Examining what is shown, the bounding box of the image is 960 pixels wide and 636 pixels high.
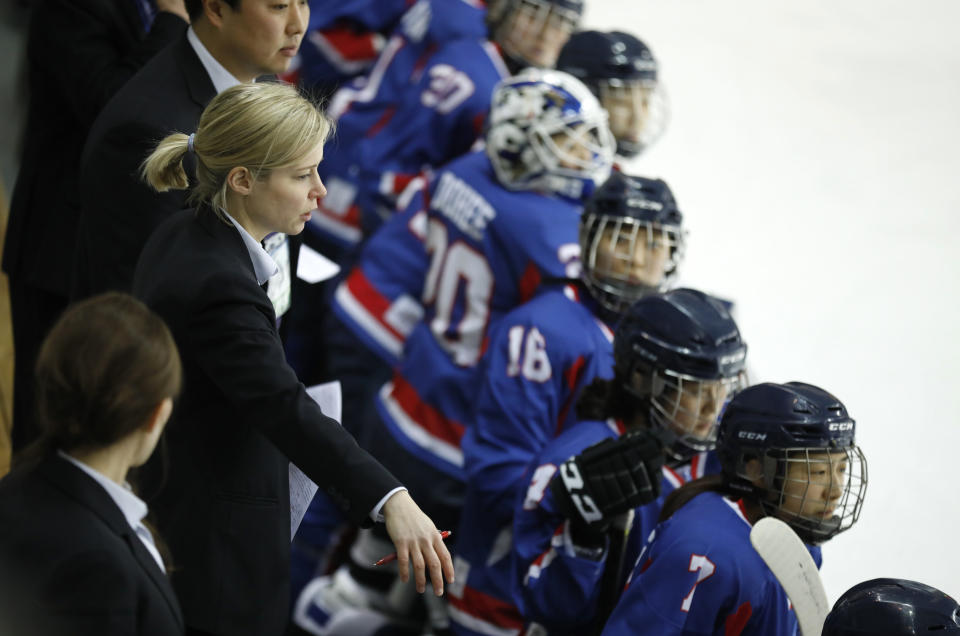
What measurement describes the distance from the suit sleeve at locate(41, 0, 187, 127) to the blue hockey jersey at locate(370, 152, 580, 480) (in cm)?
89

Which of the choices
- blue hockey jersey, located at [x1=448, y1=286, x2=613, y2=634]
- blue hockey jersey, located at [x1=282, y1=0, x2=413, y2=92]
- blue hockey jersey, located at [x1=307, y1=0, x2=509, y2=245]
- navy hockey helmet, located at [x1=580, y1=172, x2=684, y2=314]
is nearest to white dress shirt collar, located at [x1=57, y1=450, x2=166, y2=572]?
blue hockey jersey, located at [x1=448, y1=286, x2=613, y2=634]

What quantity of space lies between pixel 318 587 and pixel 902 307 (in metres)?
1.87

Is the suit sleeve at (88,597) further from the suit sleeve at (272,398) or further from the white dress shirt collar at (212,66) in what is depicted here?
the white dress shirt collar at (212,66)

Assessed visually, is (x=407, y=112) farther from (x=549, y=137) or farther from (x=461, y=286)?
(x=549, y=137)

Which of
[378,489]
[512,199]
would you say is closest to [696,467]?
[512,199]

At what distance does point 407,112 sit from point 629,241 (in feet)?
4.56

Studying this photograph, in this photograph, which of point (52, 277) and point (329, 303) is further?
point (329, 303)

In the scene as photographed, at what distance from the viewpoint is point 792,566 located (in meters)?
1.65

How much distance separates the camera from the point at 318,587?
321cm

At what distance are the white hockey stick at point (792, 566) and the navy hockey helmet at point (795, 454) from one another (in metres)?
0.10

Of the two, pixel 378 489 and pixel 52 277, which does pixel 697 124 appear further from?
pixel 378 489

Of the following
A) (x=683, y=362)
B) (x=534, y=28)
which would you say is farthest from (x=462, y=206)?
(x=683, y=362)

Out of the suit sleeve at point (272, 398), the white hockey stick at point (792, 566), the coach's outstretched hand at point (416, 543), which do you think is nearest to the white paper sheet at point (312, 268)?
the suit sleeve at point (272, 398)

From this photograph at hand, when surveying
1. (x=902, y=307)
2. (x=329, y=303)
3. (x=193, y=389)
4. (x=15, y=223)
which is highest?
(x=193, y=389)
